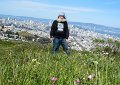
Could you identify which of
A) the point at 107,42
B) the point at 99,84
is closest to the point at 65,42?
the point at 99,84

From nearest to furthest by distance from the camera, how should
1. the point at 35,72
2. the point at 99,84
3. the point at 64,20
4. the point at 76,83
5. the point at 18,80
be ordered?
the point at 99,84, the point at 76,83, the point at 18,80, the point at 35,72, the point at 64,20

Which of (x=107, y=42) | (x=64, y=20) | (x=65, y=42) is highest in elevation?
(x=64, y=20)

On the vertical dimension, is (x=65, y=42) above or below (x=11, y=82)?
below

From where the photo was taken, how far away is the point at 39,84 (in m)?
4.25

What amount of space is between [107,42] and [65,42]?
1831 centimetres

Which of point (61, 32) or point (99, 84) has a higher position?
point (99, 84)

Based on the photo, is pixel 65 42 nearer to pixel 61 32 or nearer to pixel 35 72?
pixel 61 32

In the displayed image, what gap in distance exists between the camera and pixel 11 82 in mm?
3980

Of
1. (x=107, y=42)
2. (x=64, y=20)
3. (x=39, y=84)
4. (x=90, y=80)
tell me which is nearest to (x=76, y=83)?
(x=90, y=80)

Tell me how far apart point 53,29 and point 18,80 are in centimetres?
1183

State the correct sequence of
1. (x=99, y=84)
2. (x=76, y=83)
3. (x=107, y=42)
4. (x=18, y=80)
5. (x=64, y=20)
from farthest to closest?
(x=107, y=42), (x=64, y=20), (x=18, y=80), (x=76, y=83), (x=99, y=84)

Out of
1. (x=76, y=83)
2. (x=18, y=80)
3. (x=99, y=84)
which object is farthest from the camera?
(x=18, y=80)

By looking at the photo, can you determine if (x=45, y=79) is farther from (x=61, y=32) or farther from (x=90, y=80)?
(x=61, y=32)

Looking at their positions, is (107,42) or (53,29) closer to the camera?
(53,29)
